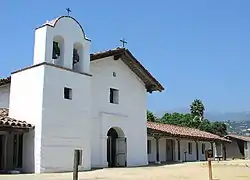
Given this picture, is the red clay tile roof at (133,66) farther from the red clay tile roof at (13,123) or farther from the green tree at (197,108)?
the green tree at (197,108)

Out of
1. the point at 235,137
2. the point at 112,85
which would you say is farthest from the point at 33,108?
the point at 235,137

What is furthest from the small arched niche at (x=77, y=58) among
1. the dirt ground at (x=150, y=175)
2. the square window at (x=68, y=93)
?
the dirt ground at (x=150, y=175)

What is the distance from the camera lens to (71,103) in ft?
66.1

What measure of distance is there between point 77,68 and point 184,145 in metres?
17.9

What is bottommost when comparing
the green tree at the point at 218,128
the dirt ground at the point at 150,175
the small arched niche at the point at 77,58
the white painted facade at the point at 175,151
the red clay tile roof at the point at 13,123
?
the dirt ground at the point at 150,175

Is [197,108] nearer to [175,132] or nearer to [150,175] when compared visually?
[175,132]

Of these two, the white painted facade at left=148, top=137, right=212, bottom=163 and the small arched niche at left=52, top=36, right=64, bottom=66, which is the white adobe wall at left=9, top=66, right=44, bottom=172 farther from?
the white painted facade at left=148, top=137, right=212, bottom=163

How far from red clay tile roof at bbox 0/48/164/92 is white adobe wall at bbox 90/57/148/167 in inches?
13.7

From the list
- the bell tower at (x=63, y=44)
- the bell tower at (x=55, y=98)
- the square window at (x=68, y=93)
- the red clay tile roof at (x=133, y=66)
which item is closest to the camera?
the bell tower at (x=55, y=98)

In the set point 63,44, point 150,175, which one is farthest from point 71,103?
point 150,175

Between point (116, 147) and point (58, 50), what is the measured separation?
25.6ft

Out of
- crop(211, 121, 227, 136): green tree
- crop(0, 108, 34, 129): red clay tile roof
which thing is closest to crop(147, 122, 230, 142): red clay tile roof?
crop(0, 108, 34, 129): red clay tile roof

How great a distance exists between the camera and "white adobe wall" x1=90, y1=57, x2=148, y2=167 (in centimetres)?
2295

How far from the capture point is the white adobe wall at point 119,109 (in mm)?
22953
